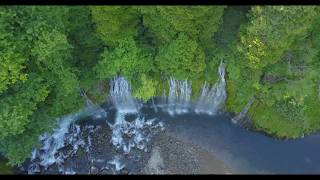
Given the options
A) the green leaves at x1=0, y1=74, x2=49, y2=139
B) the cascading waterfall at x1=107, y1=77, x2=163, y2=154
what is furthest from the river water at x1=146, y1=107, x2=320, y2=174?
the green leaves at x1=0, y1=74, x2=49, y2=139

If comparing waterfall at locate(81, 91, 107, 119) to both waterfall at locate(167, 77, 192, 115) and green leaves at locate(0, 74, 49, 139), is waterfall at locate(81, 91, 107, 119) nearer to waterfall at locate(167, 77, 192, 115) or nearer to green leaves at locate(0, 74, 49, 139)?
waterfall at locate(167, 77, 192, 115)

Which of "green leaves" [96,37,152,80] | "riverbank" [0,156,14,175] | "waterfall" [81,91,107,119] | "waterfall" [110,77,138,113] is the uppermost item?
"green leaves" [96,37,152,80]

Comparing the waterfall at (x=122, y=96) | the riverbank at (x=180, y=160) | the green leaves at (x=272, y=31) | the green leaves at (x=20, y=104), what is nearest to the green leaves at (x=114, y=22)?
the waterfall at (x=122, y=96)

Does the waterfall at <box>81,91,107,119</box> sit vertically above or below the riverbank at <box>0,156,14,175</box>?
above

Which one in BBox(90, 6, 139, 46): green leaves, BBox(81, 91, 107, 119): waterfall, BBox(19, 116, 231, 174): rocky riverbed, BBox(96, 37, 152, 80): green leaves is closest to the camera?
BBox(90, 6, 139, 46): green leaves

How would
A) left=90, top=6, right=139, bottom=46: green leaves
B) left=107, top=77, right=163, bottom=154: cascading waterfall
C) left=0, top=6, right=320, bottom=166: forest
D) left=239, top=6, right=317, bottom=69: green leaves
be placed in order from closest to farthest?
1. left=239, top=6, right=317, bottom=69: green leaves
2. left=0, top=6, right=320, bottom=166: forest
3. left=90, top=6, right=139, bottom=46: green leaves
4. left=107, top=77, right=163, bottom=154: cascading waterfall

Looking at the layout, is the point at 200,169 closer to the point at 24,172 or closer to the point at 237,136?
the point at 237,136

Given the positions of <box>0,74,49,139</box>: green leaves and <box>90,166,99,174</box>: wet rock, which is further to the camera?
<box>90,166,99,174</box>: wet rock
